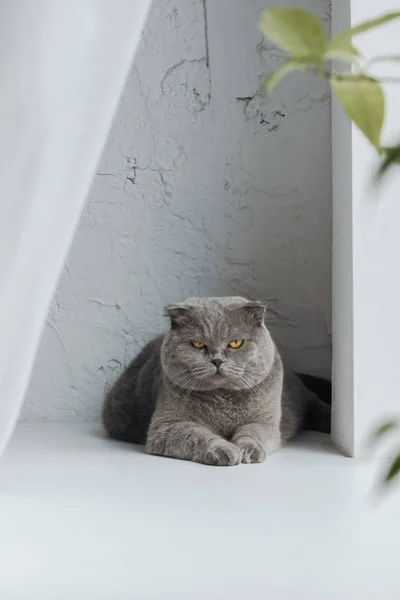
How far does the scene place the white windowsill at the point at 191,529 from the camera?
1.01 m

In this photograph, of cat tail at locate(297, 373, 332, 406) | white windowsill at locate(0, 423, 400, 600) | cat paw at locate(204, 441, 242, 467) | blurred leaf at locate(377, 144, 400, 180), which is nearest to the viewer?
blurred leaf at locate(377, 144, 400, 180)

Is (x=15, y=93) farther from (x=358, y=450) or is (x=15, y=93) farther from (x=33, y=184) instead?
(x=358, y=450)

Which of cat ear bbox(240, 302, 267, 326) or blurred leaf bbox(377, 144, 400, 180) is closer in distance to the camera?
blurred leaf bbox(377, 144, 400, 180)

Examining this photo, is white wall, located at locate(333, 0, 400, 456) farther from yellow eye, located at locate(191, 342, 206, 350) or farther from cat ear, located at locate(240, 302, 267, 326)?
yellow eye, located at locate(191, 342, 206, 350)

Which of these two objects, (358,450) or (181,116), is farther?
(181,116)

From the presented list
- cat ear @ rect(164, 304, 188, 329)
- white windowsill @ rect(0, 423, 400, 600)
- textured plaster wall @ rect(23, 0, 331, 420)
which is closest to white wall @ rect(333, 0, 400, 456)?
white windowsill @ rect(0, 423, 400, 600)

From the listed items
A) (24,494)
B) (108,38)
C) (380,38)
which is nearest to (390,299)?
Result: (380,38)

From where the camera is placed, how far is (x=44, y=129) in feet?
1.74

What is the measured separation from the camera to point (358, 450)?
1.86m

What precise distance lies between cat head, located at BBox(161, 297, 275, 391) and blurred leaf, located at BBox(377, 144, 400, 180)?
5.87 feet

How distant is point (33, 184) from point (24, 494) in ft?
3.56

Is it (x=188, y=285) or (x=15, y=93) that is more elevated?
A: (x=188, y=285)

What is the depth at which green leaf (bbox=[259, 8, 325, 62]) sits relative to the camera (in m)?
0.14

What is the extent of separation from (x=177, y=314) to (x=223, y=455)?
0.39 meters
